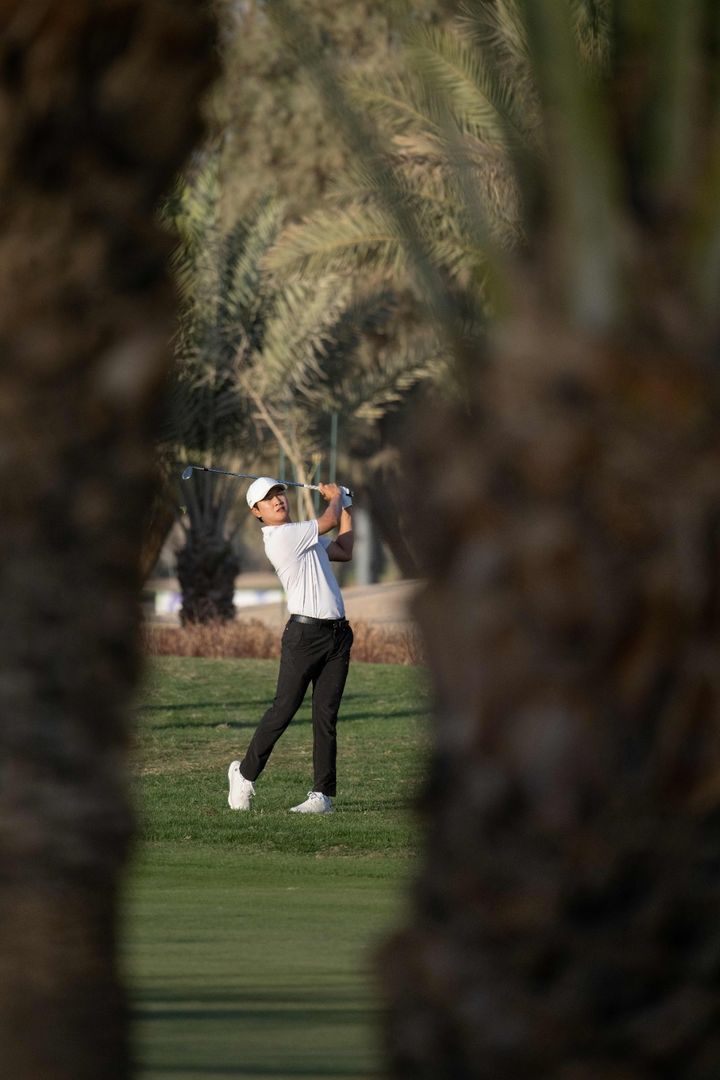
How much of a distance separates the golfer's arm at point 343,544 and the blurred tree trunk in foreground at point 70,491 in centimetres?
1085

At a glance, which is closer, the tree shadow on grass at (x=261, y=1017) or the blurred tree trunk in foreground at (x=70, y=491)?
the blurred tree trunk in foreground at (x=70, y=491)

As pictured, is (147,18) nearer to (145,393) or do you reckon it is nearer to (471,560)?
(145,393)

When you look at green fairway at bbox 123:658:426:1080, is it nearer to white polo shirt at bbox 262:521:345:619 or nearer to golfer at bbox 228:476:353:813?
golfer at bbox 228:476:353:813

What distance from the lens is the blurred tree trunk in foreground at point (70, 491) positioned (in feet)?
11.0

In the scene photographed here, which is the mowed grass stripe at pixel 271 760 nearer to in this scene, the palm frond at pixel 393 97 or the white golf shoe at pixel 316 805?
Answer: the white golf shoe at pixel 316 805

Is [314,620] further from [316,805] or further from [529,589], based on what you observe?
[529,589]

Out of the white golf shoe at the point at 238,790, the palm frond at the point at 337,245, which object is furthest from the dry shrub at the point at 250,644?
the white golf shoe at the point at 238,790

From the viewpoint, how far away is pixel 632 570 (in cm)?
275

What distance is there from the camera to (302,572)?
1377cm

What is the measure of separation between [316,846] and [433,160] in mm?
12953

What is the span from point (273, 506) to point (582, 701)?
11202 mm

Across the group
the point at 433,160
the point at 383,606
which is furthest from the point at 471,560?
the point at 383,606

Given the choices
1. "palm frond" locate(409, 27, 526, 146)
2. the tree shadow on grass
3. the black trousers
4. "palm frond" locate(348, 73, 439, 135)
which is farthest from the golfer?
the tree shadow on grass

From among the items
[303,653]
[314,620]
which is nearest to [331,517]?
[314,620]
